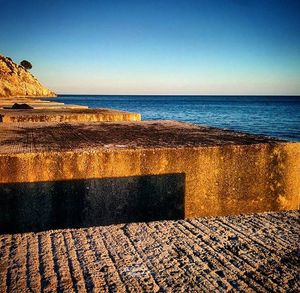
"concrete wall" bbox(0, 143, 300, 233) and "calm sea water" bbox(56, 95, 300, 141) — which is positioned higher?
"concrete wall" bbox(0, 143, 300, 233)

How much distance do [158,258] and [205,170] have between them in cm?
149

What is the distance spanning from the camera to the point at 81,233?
2.19 metres

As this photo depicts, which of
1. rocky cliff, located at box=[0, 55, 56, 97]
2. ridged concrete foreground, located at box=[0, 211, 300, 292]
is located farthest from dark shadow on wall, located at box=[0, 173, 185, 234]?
rocky cliff, located at box=[0, 55, 56, 97]

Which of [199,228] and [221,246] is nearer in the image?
[221,246]

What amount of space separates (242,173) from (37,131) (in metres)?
2.55

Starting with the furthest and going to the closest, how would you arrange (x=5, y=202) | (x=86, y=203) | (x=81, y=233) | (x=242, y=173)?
(x=242, y=173) < (x=86, y=203) < (x=5, y=202) < (x=81, y=233)

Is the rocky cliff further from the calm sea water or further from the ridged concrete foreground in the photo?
the ridged concrete foreground

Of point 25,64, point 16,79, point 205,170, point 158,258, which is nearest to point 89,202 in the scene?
point 205,170

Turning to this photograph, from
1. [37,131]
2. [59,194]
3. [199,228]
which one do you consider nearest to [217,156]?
[199,228]

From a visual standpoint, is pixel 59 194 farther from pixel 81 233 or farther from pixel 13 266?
pixel 13 266

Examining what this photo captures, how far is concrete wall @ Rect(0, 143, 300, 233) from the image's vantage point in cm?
287

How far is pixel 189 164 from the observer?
317 centimetres

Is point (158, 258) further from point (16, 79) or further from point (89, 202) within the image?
point (16, 79)

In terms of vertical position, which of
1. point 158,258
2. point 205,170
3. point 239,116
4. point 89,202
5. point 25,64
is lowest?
point 239,116
